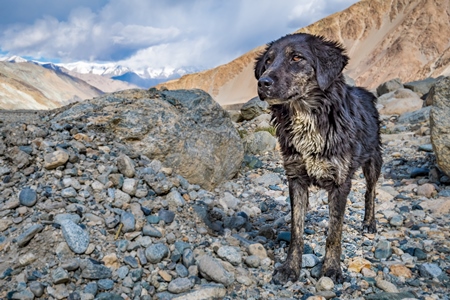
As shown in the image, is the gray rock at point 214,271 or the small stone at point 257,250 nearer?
the gray rock at point 214,271

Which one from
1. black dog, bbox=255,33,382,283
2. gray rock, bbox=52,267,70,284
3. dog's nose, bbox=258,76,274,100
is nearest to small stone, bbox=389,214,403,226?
black dog, bbox=255,33,382,283

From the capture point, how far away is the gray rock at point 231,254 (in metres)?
4.06

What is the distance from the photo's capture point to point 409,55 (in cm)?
5375

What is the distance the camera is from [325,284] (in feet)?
12.1

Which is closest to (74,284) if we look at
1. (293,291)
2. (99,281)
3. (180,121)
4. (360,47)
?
(99,281)

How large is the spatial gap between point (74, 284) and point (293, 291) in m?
2.12

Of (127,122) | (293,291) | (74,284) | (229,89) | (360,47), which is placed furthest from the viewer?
(229,89)

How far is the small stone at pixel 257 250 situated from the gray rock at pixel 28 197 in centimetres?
253

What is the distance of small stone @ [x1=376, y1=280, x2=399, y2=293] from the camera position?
358cm

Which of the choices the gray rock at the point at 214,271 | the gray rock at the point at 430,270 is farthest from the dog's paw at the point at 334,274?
the gray rock at the point at 214,271

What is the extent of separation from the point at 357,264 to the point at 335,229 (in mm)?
546

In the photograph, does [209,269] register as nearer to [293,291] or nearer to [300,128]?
[293,291]

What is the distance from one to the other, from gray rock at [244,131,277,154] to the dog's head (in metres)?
5.42

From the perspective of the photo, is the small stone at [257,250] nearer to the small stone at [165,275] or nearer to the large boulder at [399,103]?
the small stone at [165,275]
